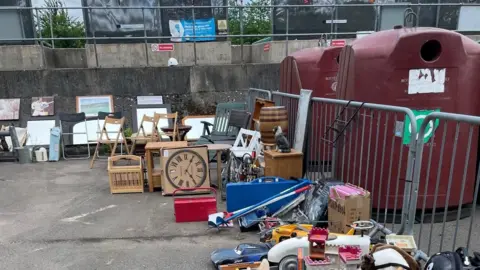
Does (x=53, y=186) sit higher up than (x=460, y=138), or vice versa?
(x=460, y=138)

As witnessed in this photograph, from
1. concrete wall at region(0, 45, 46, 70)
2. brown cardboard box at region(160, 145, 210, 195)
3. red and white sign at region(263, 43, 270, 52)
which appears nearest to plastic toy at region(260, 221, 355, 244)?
brown cardboard box at region(160, 145, 210, 195)

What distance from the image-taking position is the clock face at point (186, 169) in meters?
5.23

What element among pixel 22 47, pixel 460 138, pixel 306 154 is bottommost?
pixel 306 154

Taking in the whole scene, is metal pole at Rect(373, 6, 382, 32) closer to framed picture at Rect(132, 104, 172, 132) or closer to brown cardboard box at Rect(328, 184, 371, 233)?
framed picture at Rect(132, 104, 172, 132)

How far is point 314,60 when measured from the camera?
6.31 meters

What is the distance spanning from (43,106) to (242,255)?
26.2 ft

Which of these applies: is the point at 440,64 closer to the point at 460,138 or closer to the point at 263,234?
the point at 460,138

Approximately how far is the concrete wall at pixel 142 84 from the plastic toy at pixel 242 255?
21.8 ft

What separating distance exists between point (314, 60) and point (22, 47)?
858 cm

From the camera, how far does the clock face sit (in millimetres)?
5227

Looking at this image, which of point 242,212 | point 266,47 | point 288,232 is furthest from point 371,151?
point 266,47

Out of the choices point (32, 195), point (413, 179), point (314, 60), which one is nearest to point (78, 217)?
point (32, 195)

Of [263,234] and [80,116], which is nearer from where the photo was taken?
[263,234]

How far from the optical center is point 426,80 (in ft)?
12.3
